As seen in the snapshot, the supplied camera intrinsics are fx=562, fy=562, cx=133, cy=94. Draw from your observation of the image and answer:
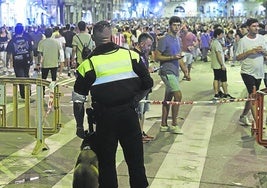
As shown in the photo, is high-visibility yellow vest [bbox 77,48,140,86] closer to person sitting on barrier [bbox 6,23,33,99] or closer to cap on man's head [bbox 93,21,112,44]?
cap on man's head [bbox 93,21,112,44]

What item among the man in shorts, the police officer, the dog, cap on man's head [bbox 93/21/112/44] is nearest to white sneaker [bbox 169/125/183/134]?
the man in shorts

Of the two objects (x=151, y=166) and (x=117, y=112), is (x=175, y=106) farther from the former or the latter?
(x=117, y=112)

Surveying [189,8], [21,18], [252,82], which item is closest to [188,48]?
[252,82]

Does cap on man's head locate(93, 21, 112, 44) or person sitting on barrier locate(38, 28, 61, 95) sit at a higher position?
cap on man's head locate(93, 21, 112, 44)

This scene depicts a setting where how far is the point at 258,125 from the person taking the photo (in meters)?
7.74

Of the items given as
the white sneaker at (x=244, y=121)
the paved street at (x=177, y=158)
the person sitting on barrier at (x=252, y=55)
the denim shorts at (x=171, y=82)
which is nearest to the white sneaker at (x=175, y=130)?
the paved street at (x=177, y=158)

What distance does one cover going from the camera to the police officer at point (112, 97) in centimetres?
521

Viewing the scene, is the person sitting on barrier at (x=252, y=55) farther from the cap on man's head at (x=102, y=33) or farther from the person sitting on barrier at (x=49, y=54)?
the person sitting on barrier at (x=49, y=54)

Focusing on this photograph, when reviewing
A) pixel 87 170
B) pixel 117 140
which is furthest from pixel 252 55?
pixel 87 170

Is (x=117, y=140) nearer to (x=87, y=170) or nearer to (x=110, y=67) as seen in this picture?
(x=87, y=170)

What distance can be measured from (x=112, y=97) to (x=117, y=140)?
17.9 inches

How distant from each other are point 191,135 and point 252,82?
56.9 inches

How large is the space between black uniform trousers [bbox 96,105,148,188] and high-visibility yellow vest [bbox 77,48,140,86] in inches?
11.1

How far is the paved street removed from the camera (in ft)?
23.3
